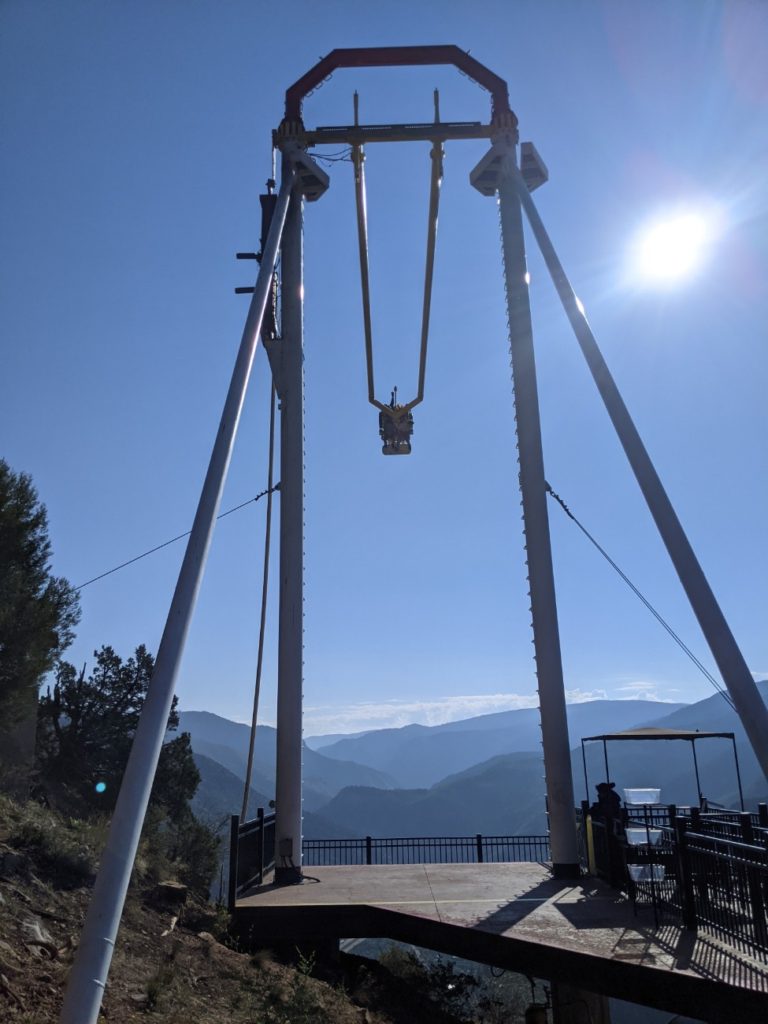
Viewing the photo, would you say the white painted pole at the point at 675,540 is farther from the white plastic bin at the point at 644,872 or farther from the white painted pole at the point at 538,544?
the white painted pole at the point at 538,544

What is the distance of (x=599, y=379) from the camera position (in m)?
9.11

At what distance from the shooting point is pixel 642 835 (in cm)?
1035

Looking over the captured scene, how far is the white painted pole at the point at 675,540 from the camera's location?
6957mm

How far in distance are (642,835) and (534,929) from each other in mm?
2834

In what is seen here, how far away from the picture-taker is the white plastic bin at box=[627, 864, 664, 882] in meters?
9.11

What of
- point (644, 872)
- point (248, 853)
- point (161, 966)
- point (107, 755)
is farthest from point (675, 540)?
point (107, 755)

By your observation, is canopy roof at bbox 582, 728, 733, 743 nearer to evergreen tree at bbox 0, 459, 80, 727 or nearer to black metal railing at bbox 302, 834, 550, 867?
black metal railing at bbox 302, 834, 550, 867

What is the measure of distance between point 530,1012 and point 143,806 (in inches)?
236

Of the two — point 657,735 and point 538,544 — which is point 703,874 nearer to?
point 538,544

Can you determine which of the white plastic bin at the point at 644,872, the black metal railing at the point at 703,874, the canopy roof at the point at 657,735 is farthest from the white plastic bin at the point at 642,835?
the canopy roof at the point at 657,735

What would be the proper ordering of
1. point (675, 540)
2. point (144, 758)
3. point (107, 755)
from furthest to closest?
point (107, 755) → point (675, 540) → point (144, 758)

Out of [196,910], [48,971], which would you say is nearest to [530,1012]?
[196,910]

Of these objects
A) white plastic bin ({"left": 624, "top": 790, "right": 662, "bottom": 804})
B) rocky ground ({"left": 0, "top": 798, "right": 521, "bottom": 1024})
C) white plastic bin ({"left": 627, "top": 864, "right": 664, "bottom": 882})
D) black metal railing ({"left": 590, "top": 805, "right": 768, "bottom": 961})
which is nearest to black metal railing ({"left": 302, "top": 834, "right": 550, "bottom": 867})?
white plastic bin ({"left": 624, "top": 790, "right": 662, "bottom": 804})

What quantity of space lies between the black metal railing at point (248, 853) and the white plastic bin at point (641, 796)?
578 cm
